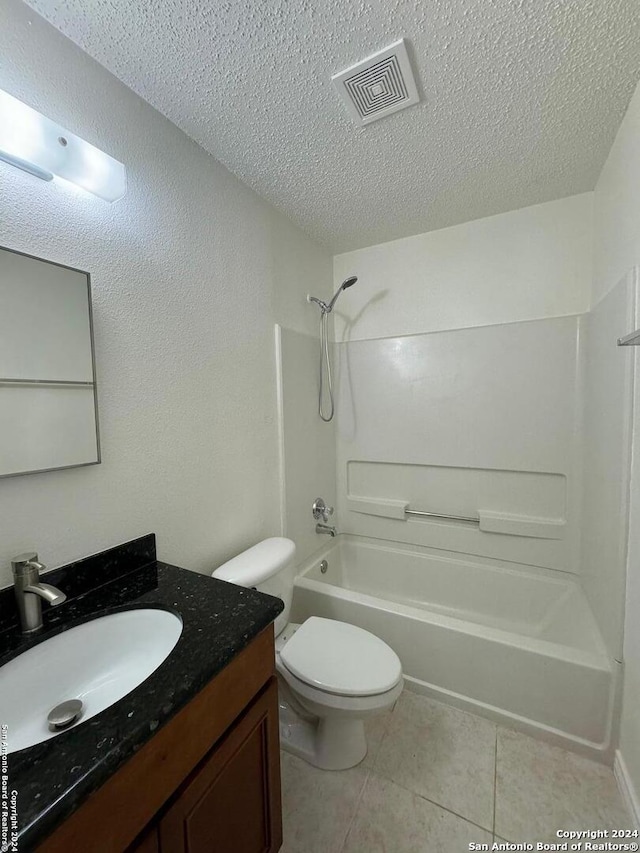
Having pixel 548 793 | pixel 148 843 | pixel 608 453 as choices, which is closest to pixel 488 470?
pixel 608 453

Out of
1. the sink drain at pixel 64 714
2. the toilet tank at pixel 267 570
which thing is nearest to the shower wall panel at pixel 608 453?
the toilet tank at pixel 267 570

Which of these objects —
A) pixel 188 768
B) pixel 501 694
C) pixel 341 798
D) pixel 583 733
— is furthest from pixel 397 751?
pixel 188 768

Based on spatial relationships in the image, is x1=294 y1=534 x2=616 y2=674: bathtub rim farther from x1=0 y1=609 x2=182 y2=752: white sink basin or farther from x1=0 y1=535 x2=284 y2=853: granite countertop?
x1=0 y1=609 x2=182 y2=752: white sink basin

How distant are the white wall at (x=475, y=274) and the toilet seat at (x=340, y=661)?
1.67m

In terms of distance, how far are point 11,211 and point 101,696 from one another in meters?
1.16

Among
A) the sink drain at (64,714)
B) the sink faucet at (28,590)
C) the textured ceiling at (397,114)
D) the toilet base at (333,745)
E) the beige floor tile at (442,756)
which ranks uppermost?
the textured ceiling at (397,114)

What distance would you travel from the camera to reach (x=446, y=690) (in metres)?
1.55

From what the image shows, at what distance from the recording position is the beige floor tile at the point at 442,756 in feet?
3.91

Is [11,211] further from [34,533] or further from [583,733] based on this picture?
[583,733]

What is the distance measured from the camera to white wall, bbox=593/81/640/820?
1.11 metres

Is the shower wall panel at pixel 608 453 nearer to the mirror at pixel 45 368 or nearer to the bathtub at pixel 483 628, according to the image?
the bathtub at pixel 483 628

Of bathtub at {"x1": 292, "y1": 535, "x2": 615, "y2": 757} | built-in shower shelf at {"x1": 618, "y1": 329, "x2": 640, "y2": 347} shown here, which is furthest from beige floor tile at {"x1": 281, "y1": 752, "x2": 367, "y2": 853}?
built-in shower shelf at {"x1": 618, "y1": 329, "x2": 640, "y2": 347}

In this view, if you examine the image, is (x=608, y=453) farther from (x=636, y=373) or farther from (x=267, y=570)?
(x=267, y=570)

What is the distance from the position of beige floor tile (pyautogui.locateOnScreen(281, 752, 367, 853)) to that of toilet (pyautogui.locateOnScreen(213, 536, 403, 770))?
0.03 metres
